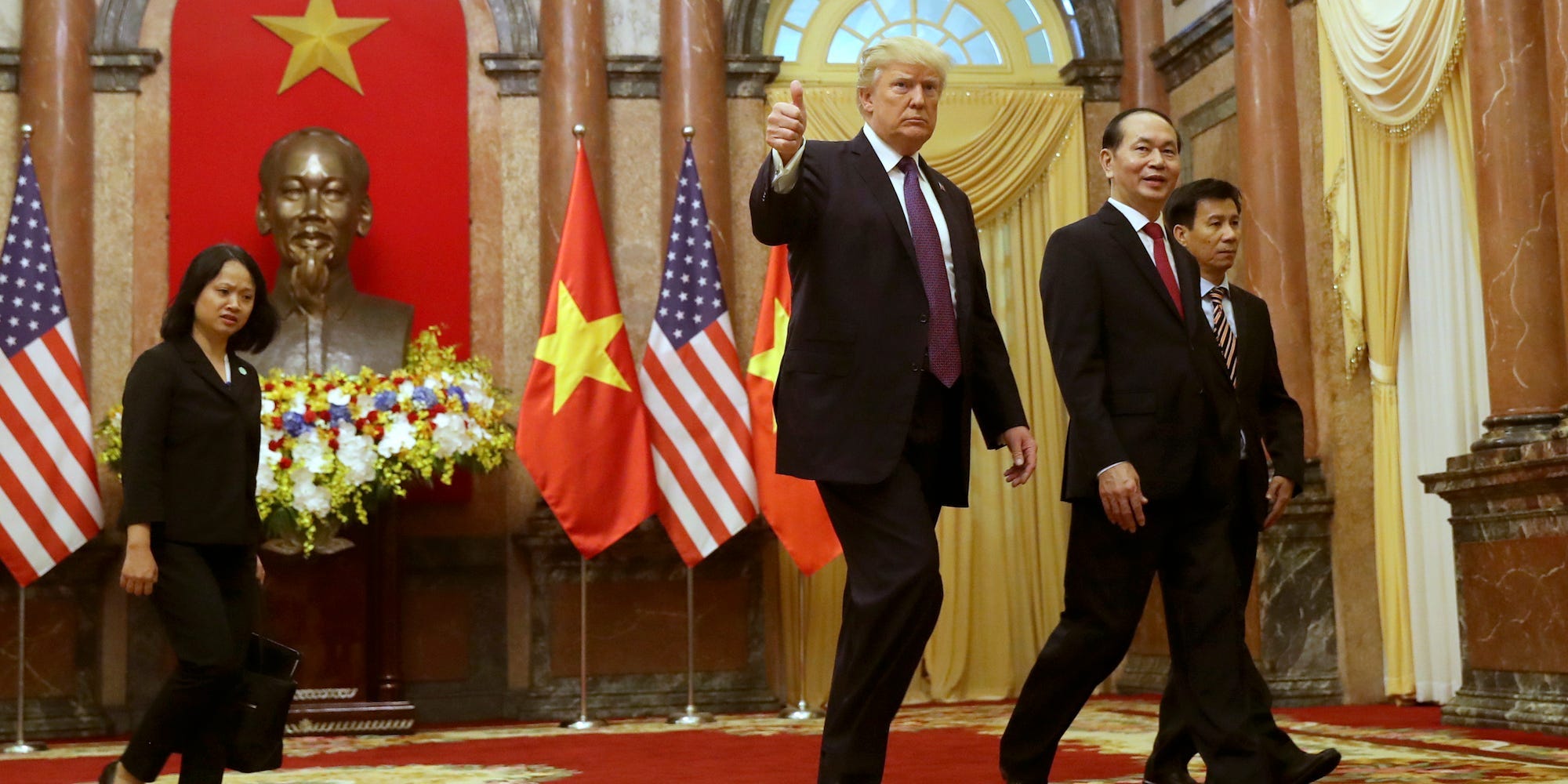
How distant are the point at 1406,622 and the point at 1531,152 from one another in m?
2.13

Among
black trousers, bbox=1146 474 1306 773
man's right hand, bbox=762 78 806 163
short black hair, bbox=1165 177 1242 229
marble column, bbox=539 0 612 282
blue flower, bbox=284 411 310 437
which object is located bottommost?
black trousers, bbox=1146 474 1306 773

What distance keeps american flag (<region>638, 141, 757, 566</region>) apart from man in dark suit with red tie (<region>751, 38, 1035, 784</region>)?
4114 millimetres

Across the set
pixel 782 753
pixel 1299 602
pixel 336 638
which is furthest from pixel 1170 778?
pixel 336 638

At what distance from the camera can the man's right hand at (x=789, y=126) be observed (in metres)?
3.04

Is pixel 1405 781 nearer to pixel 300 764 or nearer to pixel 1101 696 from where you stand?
pixel 300 764

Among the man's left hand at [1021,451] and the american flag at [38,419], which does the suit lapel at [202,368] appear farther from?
the american flag at [38,419]

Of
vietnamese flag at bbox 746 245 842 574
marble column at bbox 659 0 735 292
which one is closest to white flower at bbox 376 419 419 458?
vietnamese flag at bbox 746 245 842 574

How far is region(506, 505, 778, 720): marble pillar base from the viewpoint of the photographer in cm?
812

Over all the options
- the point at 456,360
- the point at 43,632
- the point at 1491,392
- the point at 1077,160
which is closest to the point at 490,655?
the point at 456,360

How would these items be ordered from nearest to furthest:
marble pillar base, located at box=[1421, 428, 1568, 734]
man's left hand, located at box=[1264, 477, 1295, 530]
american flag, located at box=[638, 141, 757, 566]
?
man's left hand, located at box=[1264, 477, 1295, 530] → marble pillar base, located at box=[1421, 428, 1568, 734] → american flag, located at box=[638, 141, 757, 566]

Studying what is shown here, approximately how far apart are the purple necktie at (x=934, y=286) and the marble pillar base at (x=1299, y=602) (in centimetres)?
466

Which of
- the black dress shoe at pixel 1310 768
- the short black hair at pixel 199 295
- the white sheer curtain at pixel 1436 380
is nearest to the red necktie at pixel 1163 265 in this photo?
the black dress shoe at pixel 1310 768

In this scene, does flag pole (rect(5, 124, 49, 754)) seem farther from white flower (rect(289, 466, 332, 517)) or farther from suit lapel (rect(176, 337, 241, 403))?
suit lapel (rect(176, 337, 241, 403))

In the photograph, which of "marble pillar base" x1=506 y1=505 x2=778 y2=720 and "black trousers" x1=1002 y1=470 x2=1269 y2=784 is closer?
"black trousers" x1=1002 y1=470 x2=1269 y2=784
